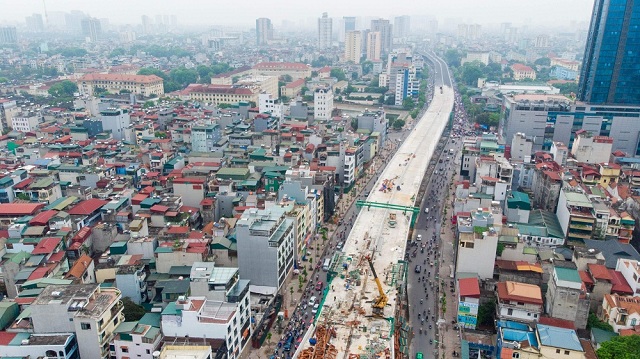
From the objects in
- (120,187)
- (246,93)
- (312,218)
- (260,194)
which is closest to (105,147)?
(120,187)

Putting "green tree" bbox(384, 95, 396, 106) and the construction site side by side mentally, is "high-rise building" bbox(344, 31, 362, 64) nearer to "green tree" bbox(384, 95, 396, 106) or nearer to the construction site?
"green tree" bbox(384, 95, 396, 106)

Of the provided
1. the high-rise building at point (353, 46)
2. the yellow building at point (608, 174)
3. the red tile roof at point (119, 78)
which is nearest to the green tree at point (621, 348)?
the yellow building at point (608, 174)

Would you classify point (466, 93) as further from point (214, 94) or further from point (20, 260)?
point (20, 260)

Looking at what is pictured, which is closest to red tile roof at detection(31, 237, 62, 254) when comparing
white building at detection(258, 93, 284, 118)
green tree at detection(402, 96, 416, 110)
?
white building at detection(258, 93, 284, 118)

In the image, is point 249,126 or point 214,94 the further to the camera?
point 214,94

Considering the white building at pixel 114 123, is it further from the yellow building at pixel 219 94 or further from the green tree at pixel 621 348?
the green tree at pixel 621 348

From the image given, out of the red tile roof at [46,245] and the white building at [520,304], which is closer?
the white building at [520,304]
